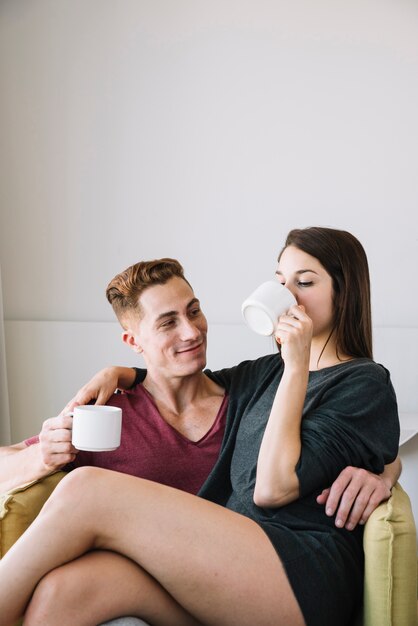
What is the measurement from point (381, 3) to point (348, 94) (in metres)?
0.36

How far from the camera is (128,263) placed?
11.5 feet

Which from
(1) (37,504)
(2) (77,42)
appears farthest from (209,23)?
(1) (37,504)

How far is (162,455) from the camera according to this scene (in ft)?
6.23

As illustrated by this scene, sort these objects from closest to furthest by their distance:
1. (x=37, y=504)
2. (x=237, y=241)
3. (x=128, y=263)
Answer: (x=37, y=504), (x=237, y=241), (x=128, y=263)

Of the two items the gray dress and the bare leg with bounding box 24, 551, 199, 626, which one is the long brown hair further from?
the bare leg with bounding box 24, 551, 199, 626

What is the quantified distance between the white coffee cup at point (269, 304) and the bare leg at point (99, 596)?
54cm

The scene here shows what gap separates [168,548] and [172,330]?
56cm

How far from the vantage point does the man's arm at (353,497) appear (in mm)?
1563

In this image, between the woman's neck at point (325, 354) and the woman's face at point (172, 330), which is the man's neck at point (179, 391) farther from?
the woman's neck at point (325, 354)

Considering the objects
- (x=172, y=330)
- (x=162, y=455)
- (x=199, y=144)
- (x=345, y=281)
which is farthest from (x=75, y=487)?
(x=199, y=144)

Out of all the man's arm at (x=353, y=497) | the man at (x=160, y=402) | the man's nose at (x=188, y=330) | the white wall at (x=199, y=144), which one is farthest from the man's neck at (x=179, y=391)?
the white wall at (x=199, y=144)

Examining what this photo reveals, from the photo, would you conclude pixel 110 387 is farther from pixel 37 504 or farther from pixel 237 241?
pixel 237 241

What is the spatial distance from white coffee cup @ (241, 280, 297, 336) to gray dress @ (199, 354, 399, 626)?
0.17 m

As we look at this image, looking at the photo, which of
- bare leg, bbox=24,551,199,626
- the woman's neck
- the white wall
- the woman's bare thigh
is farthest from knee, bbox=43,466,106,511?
the white wall
